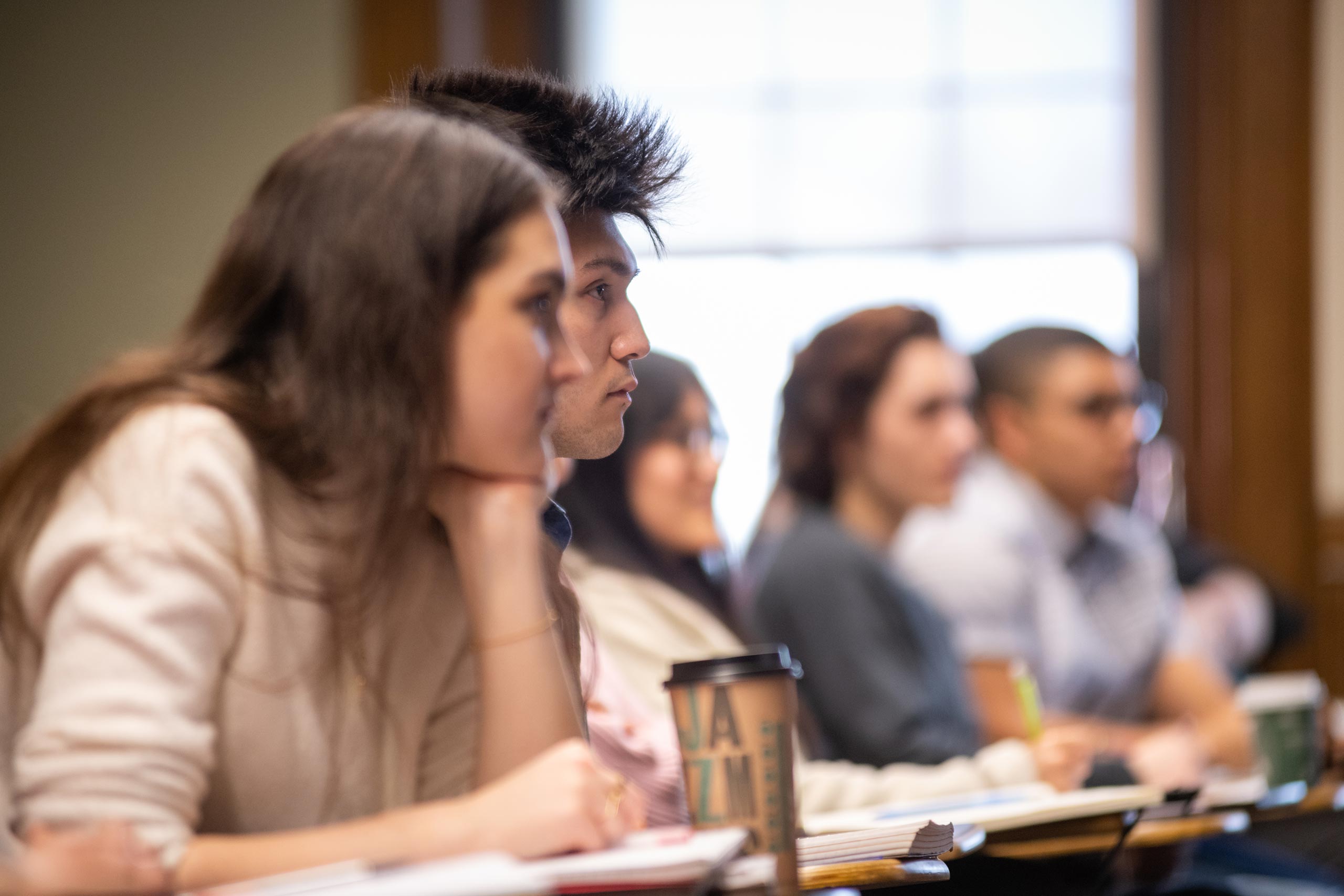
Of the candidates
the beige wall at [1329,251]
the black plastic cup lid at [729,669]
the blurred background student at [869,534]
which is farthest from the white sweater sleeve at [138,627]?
the beige wall at [1329,251]

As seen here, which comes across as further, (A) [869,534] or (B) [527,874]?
(A) [869,534]

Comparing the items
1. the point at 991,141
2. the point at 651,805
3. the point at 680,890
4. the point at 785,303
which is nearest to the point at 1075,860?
the point at 651,805

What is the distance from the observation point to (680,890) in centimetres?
68

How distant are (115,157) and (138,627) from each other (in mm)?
2429

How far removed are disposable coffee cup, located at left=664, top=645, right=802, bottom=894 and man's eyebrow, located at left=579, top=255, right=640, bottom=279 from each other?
352 millimetres

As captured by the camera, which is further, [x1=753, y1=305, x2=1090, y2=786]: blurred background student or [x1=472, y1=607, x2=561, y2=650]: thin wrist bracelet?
[x1=753, y1=305, x2=1090, y2=786]: blurred background student

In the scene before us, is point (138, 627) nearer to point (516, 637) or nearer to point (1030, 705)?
point (516, 637)

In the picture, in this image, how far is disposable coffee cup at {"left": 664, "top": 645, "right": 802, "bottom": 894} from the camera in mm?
818

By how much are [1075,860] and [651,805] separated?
1.37ft

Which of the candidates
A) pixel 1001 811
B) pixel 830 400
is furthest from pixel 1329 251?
pixel 1001 811

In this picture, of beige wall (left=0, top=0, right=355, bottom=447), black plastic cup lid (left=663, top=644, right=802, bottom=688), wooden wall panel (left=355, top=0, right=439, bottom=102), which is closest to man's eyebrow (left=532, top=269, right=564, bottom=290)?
black plastic cup lid (left=663, top=644, right=802, bottom=688)

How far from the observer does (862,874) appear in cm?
85

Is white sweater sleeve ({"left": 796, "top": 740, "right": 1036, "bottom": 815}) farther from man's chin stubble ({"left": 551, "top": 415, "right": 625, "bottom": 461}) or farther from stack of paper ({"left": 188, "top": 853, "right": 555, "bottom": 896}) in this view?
stack of paper ({"left": 188, "top": 853, "right": 555, "bottom": 896})

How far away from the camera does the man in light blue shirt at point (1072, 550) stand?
2.40 meters
